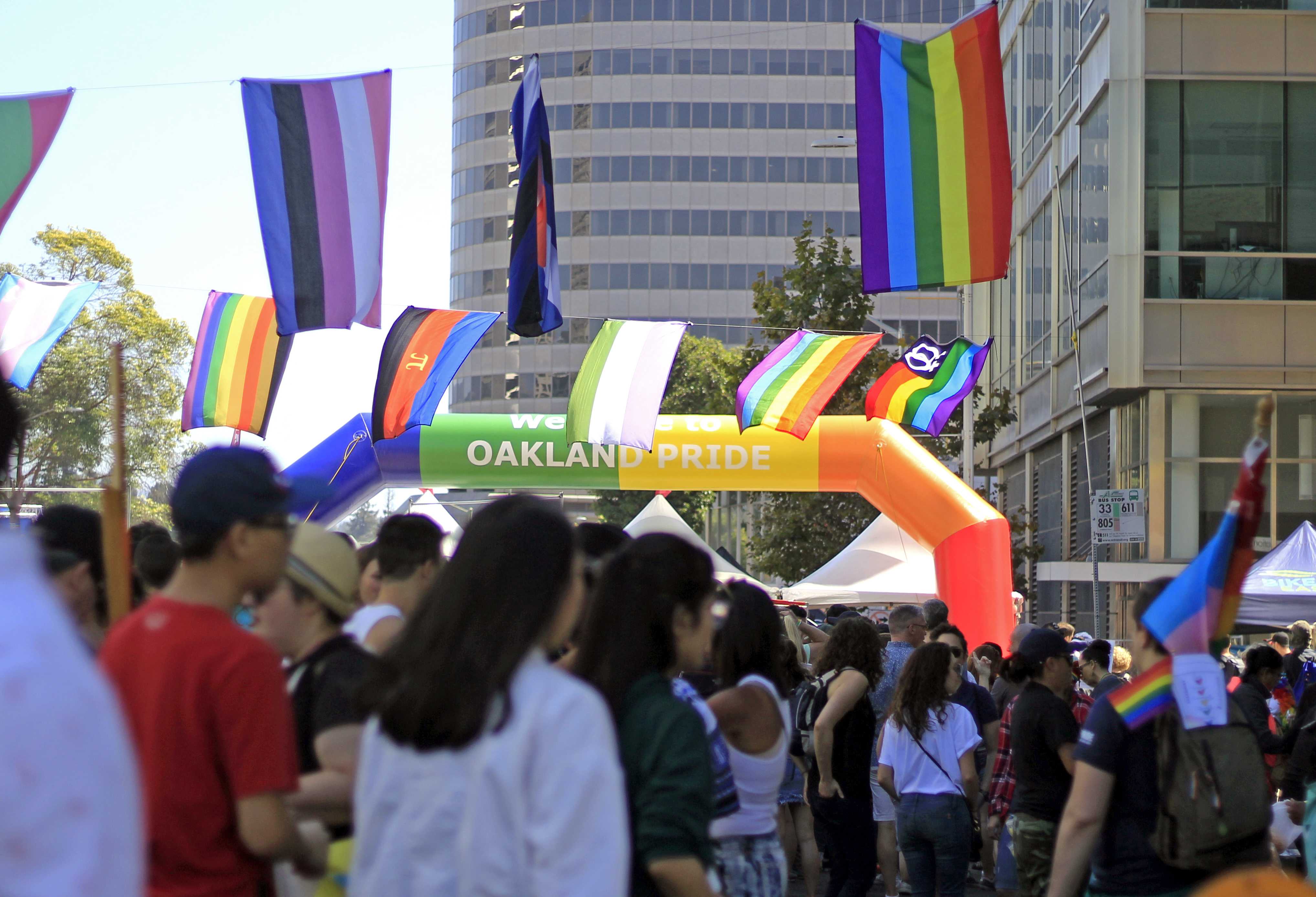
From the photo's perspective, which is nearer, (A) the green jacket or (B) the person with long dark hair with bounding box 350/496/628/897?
(B) the person with long dark hair with bounding box 350/496/628/897

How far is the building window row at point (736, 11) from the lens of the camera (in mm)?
78875

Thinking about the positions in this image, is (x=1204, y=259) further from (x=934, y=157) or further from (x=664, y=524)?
(x=934, y=157)

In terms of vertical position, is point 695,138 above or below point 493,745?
above

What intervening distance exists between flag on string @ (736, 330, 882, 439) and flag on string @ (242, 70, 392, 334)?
5827mm

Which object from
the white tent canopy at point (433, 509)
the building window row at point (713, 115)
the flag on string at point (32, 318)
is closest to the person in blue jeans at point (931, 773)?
the flag on string at point (32, 318)

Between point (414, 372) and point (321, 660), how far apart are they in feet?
40.4

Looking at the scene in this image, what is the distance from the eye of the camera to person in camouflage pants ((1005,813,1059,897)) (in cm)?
597

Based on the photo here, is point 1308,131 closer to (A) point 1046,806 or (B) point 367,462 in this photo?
(B) point 367,462

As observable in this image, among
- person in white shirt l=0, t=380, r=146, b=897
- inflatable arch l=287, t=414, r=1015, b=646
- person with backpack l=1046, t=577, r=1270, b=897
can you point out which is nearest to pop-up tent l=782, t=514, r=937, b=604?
inflatable arch l=287, t=414, r=1015, b=646

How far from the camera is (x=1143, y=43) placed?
1906 centimetres

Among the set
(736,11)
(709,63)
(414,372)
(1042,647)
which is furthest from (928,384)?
(736,11)

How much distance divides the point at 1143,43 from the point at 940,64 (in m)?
10.3

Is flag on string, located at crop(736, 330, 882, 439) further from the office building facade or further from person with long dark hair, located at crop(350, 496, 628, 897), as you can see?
person with long dark hair, located at crop(350, 496, 628, 897)

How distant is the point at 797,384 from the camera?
51.2 ft
